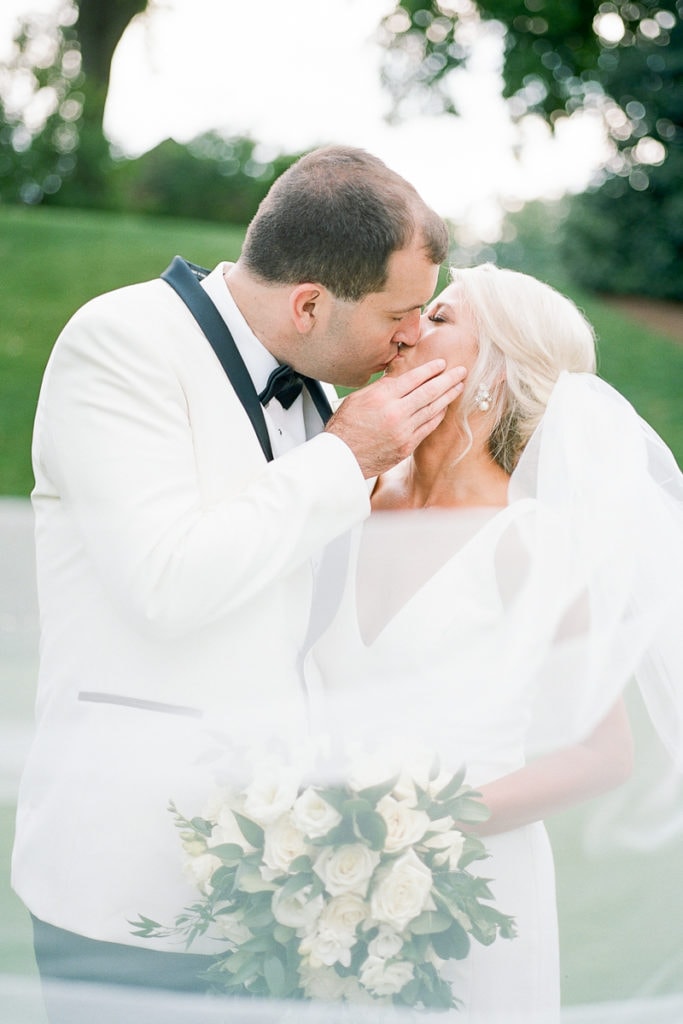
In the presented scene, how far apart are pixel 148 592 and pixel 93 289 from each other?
7759 mm

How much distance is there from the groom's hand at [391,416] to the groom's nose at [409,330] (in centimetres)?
9

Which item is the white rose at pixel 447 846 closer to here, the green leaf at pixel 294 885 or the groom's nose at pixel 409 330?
the green leaf at pixel 294 885

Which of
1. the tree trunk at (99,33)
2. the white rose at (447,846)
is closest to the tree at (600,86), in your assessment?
the tree trunk at (99,33)

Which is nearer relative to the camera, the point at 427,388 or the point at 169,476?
the point at 169,476

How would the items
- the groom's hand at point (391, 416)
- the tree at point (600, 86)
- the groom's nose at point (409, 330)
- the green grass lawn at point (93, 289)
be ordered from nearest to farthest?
the groom's hand at point (391, 416) < the groom's nose at point (409, 330) < the tree at point (600, 86) < the green grass lawn at point (93, 289)

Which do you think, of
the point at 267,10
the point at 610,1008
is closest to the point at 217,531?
the point at 610,1008

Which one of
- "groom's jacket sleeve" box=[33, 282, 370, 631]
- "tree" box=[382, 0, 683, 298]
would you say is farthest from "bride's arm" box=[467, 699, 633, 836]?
"tree" box=[382, 0, 683, 298]

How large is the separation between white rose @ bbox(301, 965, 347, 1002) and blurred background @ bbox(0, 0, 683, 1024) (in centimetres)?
181

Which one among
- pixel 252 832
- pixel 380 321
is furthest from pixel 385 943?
pixel 380 321

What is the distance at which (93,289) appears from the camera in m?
9.26

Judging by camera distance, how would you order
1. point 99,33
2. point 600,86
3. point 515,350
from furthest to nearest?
point 99,33
point 600,86
point 515,350

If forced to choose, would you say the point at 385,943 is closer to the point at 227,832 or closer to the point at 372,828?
the point at 372,828

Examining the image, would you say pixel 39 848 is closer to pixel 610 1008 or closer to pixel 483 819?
pixel 483 819

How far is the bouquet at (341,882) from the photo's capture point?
5.91ft
